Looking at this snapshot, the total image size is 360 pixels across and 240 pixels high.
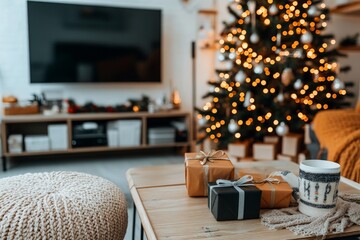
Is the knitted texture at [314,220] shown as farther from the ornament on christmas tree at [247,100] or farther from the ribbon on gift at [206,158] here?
the ornament on christmas tree at [247,100]

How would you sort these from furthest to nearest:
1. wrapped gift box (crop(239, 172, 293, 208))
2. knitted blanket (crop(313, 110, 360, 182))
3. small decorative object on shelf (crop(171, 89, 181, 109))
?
small decorative object on shelf (crop(171, 89, 181, 109)) → knitted blanket (crop(313, 110, 360, 182)) → wrapped gift box (crop(239, 172, 293, 208))

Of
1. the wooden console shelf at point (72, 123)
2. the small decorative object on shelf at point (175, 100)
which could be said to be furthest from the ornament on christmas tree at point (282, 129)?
the small decorative object on shelf at point (175, 100)

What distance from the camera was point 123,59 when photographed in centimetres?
344

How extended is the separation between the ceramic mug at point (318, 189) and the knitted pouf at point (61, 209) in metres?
0.53

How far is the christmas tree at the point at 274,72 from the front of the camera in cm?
259

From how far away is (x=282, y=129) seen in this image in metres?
2.46

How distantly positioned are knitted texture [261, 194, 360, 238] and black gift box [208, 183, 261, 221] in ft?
0.12

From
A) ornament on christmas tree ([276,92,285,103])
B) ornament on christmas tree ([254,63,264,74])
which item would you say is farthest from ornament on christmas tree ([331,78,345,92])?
ornament on christmas tree ([254,63,264,74])

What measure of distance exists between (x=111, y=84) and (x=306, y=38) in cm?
187

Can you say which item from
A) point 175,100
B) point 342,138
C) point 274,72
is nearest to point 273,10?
point 274,72

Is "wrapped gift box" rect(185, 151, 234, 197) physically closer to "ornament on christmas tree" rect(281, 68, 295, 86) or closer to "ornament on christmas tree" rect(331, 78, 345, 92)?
"ornament on christmas tree" rect(281, 68, 295, 86)

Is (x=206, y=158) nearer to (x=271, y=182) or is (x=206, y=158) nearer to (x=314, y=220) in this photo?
(x=271, y=182)

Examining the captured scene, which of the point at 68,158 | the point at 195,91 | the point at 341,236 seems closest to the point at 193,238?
the point at 341,236

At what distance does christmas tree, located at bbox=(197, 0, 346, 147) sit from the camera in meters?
2.59
